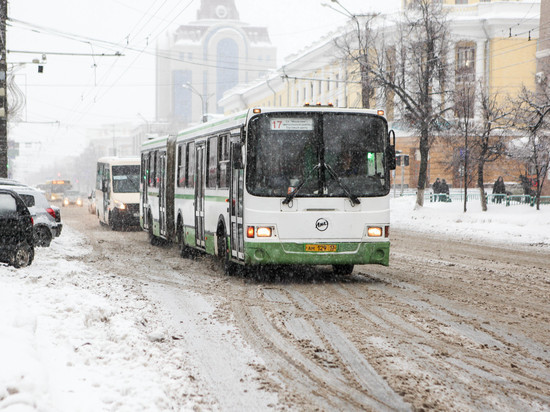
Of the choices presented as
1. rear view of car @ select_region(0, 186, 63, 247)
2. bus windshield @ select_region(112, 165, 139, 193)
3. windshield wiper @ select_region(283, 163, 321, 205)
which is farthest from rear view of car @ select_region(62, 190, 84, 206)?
windshield wiper @ select_region(283, 163, 321, 205)

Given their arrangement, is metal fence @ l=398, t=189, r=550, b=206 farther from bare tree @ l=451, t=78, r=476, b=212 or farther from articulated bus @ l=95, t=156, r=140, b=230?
articulated bus @ l=95, t=156, r=140, b=230

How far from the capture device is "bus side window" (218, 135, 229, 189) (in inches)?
535

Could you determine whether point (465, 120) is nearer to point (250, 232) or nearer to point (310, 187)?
point (310, 187)

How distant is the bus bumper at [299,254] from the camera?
12.2 metres

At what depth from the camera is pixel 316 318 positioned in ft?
30.3

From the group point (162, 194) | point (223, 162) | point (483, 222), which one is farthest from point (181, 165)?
point (483, 222)

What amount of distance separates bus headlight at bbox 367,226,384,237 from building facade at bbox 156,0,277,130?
155762 millimetres

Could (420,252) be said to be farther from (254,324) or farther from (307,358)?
(307,358)

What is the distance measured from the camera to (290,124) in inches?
491

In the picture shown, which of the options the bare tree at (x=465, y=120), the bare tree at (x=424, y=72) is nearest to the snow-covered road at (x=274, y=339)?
the bare tree at (x=465, y=120)

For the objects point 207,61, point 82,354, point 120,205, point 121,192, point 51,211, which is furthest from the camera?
point 207,61

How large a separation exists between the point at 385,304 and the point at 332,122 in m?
3.48

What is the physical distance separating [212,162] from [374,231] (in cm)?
363

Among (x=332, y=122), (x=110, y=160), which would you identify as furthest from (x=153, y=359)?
(x=110, y=160)
